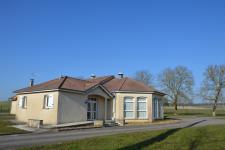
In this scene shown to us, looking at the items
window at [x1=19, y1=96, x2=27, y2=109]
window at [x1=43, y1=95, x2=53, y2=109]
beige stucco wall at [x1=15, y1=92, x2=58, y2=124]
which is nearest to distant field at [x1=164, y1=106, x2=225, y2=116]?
window at [x1=19, y1=96, x2=27, y2=109]

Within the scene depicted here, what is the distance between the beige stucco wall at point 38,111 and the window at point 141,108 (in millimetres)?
11014

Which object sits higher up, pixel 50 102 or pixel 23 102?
pixel 23 102

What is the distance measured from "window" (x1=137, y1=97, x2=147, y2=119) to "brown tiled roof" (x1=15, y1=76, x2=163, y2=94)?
4.13 feet

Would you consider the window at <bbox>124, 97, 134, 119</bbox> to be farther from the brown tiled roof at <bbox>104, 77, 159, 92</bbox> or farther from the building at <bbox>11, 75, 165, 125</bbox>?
the brown tiled roof at <bbox>104, 77, 159, 92</bbox>

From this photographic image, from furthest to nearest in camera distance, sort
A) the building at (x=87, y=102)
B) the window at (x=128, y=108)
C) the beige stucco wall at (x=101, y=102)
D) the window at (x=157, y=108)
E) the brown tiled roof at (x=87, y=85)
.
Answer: the window at (x=157, y=108) → the window at (x=128, y=108) → the beige stucco wall at (x=101, y=102) → the brown tiled roof at (x=87, y=85) → the building at (x=87, y=102)

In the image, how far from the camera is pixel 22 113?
112 ft

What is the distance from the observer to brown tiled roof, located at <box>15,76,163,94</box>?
30.3 m

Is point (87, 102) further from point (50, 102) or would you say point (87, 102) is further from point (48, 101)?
point (48, 101)

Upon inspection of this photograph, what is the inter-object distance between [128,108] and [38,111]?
10.7 m

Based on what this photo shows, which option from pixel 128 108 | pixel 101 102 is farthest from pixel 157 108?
pixel 101 102

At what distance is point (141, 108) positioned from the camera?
34.4m

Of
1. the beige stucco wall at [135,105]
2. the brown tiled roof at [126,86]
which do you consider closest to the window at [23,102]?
the brown tiled roof at [126,86]

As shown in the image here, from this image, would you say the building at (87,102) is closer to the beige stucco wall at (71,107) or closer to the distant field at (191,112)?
the beige stucco wall at (71,107)

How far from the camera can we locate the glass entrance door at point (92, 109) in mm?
31766
